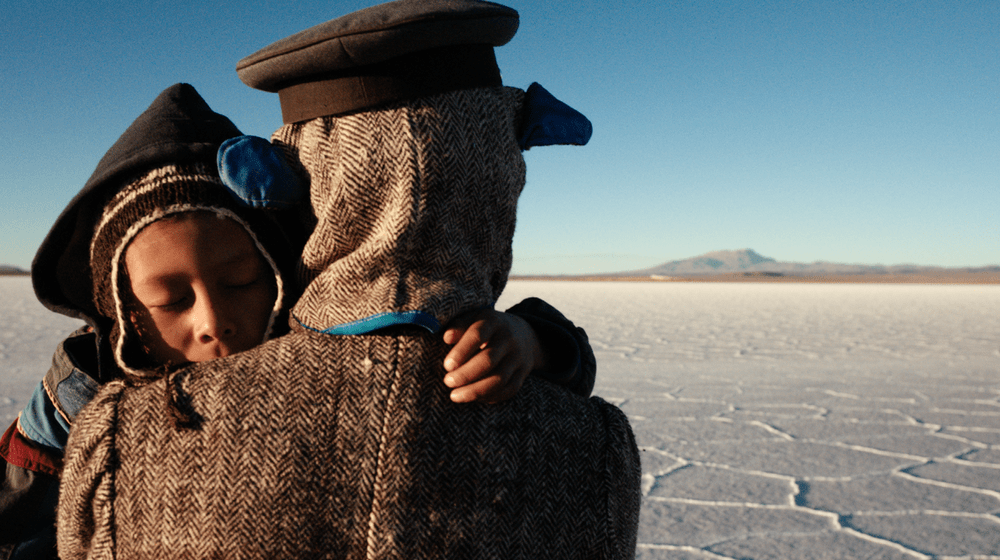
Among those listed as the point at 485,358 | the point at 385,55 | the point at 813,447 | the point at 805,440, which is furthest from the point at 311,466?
the point at 805,440

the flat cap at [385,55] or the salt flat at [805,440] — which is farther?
the salt flat at [805,440]

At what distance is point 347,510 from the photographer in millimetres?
791

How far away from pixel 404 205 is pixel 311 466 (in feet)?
1.07

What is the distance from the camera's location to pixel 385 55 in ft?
2.80

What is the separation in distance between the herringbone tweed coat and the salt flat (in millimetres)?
1900

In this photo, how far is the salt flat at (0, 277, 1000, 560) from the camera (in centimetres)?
271

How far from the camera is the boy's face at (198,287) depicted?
992mm

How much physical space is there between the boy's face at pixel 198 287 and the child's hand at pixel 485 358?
0.37 metres

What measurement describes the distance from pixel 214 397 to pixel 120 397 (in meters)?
0.14

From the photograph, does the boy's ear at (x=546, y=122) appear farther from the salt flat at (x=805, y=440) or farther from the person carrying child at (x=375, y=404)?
the salt flat at (x=805, y=440)

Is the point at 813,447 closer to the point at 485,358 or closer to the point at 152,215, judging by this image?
the point at 485,358

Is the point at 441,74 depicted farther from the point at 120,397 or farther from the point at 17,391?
the point at 17,391

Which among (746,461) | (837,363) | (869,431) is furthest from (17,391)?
(837,363)

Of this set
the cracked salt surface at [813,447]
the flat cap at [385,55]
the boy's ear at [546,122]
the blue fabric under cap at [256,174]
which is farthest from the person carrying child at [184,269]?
the cracked salt surface at [813,447]
